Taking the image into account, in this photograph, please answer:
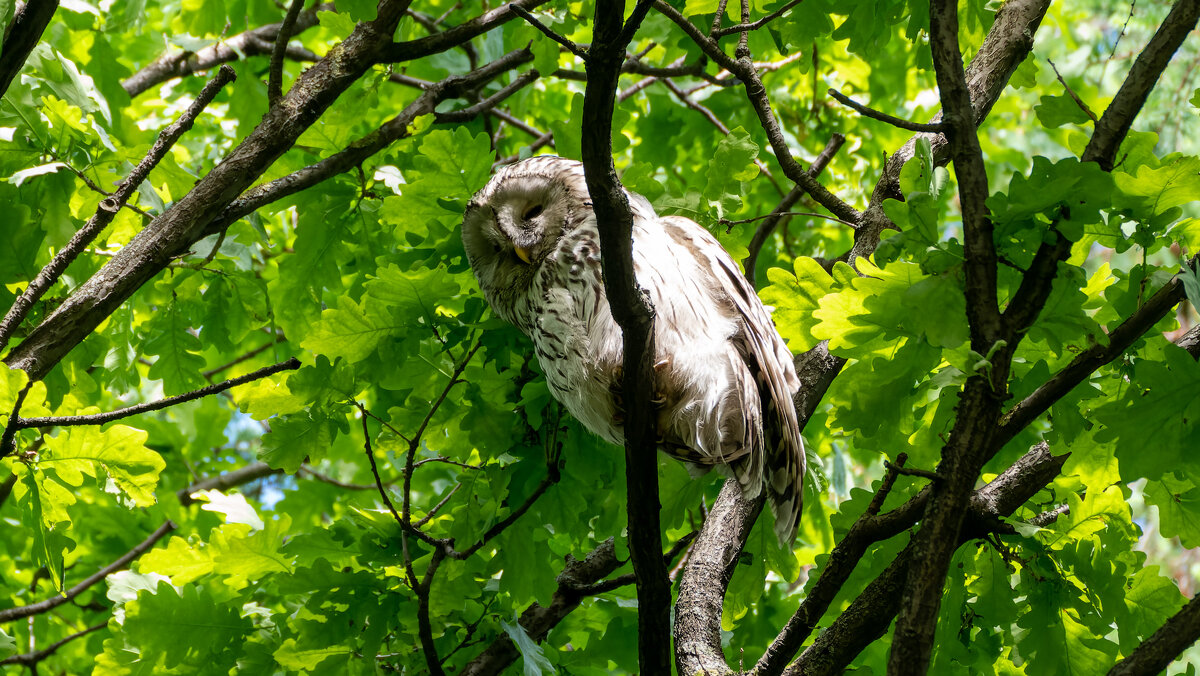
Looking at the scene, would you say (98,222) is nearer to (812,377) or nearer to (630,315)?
(630,315)

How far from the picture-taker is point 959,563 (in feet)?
7.38

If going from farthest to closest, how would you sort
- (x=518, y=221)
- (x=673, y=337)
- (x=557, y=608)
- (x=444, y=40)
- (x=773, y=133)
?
(x=444, y=40) < (x=557, y=608) < (x=518, y=221) < (x=773, y=133) < (x=673, y=337)

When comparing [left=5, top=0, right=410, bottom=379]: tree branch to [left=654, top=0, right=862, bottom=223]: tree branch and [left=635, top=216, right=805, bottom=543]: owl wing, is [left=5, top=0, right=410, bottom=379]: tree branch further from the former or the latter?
[left=635, top=216, right=805, bottom=543]: owl wing

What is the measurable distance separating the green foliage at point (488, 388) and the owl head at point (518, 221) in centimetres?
7

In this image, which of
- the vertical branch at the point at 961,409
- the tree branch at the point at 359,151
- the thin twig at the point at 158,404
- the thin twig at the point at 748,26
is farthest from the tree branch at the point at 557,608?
the thin twig at the point at 748,26

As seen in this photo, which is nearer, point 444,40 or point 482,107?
point 444,40

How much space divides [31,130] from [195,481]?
2.69 m

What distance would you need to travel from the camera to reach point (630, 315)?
199 cm

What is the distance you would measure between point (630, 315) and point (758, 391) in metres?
0.79

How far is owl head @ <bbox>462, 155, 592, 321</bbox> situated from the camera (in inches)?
114

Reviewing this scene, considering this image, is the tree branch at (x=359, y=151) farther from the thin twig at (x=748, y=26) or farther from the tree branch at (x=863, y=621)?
the tree branch at (x=863, y=621)

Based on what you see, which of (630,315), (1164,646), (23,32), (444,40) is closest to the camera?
(1164,646)

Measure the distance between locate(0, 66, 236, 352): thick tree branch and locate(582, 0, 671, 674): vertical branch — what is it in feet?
3.71

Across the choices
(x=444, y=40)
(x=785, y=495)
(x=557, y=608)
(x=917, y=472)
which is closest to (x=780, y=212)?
(x=785, y=495)
